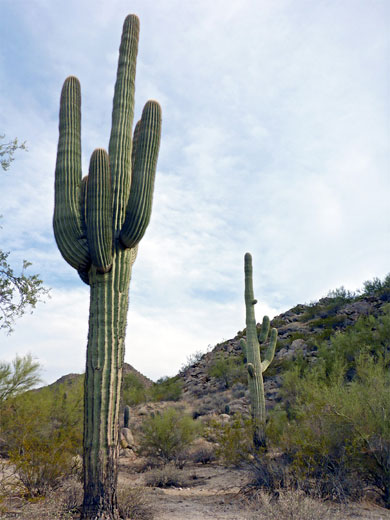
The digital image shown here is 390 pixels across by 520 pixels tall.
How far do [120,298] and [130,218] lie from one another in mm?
1241

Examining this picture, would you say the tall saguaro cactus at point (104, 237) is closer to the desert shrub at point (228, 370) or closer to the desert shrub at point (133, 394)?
the desert shrub at point (228, 370)

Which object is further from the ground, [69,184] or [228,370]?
[69,184]

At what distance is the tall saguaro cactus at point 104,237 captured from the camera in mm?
6094

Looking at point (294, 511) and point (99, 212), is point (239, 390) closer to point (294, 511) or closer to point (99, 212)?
point (294, 511)

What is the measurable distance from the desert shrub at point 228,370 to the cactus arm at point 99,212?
67.5 feet

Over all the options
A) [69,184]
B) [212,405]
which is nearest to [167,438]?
[69,184]

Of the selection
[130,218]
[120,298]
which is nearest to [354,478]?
[120,298]

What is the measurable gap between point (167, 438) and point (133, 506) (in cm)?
675

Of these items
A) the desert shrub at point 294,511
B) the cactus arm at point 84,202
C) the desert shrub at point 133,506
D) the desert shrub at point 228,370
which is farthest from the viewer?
the desert shrub at point 228,370

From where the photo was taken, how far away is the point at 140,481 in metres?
10.8

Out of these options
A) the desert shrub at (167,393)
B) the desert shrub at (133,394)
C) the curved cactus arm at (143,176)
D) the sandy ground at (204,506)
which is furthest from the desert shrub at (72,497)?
the desert shrub at (167,393)

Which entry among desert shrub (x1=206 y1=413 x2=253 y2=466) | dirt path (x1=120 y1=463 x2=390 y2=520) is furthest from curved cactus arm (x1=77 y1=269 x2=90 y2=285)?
desert shrub (x1=206 y1=413 x2=253 y2=466)

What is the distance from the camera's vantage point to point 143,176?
7098 millimetres

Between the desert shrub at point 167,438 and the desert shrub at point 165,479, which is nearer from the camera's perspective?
the desert shrub at point 165,479
